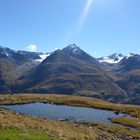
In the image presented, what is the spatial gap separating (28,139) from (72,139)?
10229 mm

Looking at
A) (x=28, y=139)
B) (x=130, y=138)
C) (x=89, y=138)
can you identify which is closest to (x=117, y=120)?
(x=130, y=138)

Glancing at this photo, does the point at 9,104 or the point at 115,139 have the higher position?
the point at 9,104

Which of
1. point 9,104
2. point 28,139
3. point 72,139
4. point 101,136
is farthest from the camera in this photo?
point 9,104

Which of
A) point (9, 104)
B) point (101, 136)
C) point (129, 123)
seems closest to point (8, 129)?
point (101, 136)

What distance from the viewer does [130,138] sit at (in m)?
61.0

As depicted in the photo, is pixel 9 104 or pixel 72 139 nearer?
pixel 72 139

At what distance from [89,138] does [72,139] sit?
585 cm

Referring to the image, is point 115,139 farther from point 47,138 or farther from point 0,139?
point 0,139

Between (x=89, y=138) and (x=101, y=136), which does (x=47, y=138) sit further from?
(x=101, y=136)

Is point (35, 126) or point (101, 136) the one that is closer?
point (35, 126)

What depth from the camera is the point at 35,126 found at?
47.3 m

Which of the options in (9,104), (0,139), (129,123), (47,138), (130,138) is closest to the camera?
(0,139)

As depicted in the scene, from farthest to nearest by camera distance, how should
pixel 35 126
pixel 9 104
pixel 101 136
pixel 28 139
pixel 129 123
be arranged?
pixel 9 104 → pixel 129 123 → pixel 101 136 → pixel 35 126 → pixel 28 139

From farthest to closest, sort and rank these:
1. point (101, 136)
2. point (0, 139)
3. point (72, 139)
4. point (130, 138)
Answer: point (130, 138) → point (101, 136) → point (72, 139) → point (0, 139)
